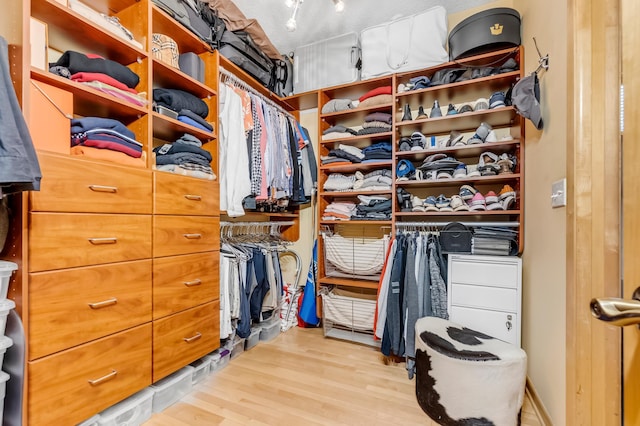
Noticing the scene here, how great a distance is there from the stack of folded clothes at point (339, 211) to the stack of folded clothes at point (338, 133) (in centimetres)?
60

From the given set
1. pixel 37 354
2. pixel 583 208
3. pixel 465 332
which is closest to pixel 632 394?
pixel 583 208

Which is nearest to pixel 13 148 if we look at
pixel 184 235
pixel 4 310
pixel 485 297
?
pixel 4 310

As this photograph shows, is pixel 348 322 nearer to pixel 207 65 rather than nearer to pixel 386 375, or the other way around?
pixel 386 375

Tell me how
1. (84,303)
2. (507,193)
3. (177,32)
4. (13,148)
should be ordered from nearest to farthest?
(13,148), (84,303), (177,32), (507,193)

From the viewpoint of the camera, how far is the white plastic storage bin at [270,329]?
234cm

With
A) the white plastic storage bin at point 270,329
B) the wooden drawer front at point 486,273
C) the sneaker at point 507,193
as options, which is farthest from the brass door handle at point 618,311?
the white plastic storage bin at point 270,329

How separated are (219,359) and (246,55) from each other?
7.52ft

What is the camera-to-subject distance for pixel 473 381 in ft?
4.36

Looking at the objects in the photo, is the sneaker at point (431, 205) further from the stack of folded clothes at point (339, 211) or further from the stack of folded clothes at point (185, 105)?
the stack of folded clothes at point (185, 105)

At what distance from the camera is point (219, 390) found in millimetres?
1677

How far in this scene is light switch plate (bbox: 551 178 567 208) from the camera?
3.70ft

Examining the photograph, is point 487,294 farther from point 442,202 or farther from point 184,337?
point 184,337

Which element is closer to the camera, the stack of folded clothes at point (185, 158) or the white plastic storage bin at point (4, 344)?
the white plastic storage bin at point (4, 344)

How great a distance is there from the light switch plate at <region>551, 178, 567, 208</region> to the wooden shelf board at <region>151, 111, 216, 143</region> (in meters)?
1.92
